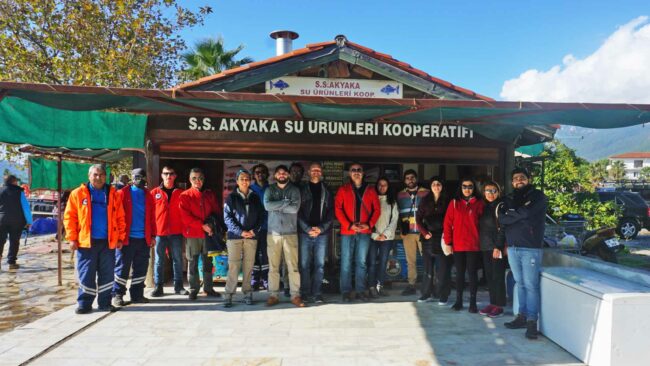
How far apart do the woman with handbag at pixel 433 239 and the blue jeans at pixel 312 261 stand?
1.37m

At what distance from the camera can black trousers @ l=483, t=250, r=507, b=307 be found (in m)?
4.90

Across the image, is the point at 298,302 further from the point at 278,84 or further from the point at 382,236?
the point at 278,84

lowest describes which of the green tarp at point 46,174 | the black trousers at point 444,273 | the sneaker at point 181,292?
the sneaker at point 181,292

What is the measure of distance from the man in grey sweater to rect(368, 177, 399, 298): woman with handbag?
108cm

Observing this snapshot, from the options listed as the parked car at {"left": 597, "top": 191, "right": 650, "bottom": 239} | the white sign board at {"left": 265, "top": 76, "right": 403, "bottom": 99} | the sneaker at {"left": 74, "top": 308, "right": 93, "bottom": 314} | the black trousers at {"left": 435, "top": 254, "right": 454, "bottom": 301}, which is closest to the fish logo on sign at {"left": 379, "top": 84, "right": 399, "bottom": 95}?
the white sign board at {"left": 265, "top": 76, "right": 403, "bottom": 99}

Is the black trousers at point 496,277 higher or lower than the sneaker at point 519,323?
higher

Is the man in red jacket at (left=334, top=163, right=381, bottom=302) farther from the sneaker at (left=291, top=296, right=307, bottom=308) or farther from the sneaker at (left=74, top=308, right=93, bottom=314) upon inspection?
the sneaker at (left=74, top=308, right=93, bottom=314)

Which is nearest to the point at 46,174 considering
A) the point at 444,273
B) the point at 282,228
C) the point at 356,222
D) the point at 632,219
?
the point at 282,228

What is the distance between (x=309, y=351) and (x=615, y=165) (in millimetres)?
90528

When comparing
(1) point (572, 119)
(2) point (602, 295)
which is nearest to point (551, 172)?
(1) point (572, 119)

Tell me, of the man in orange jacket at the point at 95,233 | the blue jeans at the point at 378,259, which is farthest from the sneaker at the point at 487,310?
the man in orange jacket at the point at 95,233

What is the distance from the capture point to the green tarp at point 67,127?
4.98m

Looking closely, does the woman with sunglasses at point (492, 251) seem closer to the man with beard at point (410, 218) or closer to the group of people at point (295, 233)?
the group of people at point (295, 233)

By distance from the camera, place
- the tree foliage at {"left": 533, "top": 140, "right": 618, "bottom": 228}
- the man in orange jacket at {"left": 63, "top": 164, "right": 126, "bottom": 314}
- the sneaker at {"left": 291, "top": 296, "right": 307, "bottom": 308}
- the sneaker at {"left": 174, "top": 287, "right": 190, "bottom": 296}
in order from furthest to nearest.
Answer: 1. the tree foliage at {"left": 533, "top": 140, "right": 618, "bottom": 228}
2. the sneaker at {"left": 174, "top": 287, "right": 190, "bottom": 296}
3. the sneaker at {"left": 291, "top": 296, "right": 307, "bottom": 308}
4. the man in orange jacket at {"left": 63, "top": 164, "right": 126, "bottom": 314}
